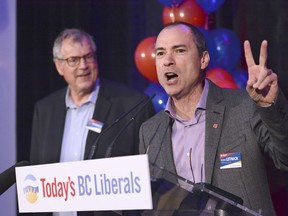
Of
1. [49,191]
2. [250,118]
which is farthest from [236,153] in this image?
[49,191]

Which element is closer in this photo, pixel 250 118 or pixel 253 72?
pixel 253 72

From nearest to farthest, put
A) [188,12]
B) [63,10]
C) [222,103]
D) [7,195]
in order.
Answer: [222,103], [7,195], [188,12], [63,10]

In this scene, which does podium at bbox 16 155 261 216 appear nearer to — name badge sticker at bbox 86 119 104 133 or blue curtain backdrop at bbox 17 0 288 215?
name badge sticker at bbox 86 119 104 133

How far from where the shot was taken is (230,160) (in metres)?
2.90

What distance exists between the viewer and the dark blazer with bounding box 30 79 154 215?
4.08m

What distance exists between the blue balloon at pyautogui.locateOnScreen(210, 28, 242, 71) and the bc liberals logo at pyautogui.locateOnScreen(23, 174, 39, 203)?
234 cm

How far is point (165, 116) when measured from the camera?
10.5ft

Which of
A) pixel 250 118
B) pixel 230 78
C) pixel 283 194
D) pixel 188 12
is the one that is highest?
pixel 188 12

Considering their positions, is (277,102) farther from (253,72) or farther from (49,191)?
(49,191)

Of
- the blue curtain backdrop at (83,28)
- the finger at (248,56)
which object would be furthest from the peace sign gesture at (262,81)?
the blue curtain backdrop at (83,28)

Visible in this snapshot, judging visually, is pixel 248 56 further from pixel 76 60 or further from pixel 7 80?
pixel 76 60

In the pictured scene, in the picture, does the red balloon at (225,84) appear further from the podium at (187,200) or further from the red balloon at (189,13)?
the podium at (187,200)

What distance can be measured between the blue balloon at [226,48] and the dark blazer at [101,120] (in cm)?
56

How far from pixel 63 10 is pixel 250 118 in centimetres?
275
